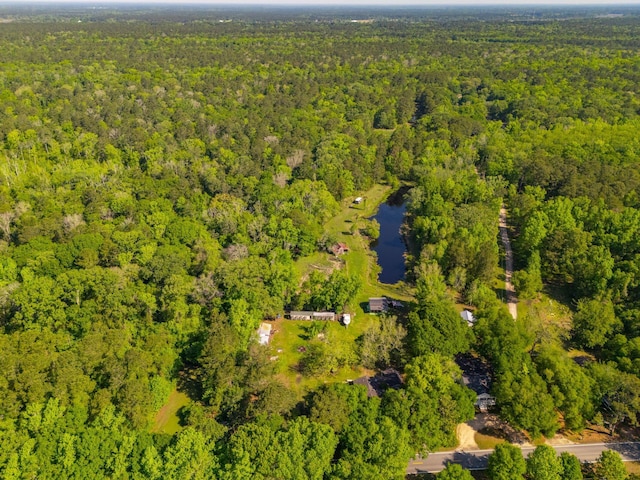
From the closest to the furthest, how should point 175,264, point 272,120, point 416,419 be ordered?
point 416,419
point 175,264
point 272,120

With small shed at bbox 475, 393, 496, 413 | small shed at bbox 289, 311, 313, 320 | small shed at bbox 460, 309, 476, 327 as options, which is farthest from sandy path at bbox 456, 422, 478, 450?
small shed at bbox 289, 311, 313, 320

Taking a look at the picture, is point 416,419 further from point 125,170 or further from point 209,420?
point 125,170

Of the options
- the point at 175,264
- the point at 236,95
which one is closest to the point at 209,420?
the point at 175,264

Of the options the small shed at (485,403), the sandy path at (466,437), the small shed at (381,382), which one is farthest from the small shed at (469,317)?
the sandy path at (466,437)

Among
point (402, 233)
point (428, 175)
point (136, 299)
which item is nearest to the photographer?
point (136, 299)

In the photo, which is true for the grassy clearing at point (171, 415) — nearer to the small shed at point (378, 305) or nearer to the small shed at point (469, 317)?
the small shed at point (378, 305)

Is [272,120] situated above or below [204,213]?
above
